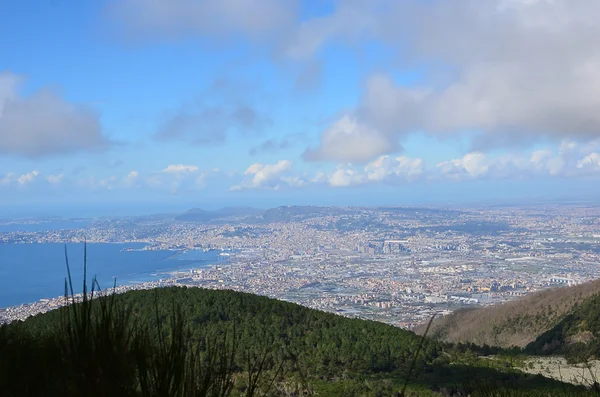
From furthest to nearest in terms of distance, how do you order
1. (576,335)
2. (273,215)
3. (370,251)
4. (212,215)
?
(212,215)
(273,215)
(370,251)
(576,335)

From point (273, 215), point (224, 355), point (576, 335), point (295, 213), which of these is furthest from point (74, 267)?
point (224, 355)

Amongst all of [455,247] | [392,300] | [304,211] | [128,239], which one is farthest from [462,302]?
[304,211]

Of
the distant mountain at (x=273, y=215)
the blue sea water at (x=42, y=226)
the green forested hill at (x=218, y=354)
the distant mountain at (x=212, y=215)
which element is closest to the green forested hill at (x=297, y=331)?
the green forested hill at (x=218, y=354)

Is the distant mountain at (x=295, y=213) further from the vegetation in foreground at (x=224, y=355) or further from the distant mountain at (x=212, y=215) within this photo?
the vegetation in foreground at (x=224, y=355)

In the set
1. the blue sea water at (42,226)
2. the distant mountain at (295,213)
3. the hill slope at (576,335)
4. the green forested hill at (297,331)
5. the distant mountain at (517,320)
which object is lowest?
the distant mountain at (517,320)

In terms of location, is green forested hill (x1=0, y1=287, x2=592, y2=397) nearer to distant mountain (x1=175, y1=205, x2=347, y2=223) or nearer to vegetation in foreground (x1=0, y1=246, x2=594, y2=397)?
vegetation in foreground (x1=0, y1=246, x2=594, y2=397)

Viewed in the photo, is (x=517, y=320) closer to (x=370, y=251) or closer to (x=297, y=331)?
(x=297, y=331)

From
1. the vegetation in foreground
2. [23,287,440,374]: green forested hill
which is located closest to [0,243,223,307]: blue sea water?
[23,287,440,374]: green forested hill
